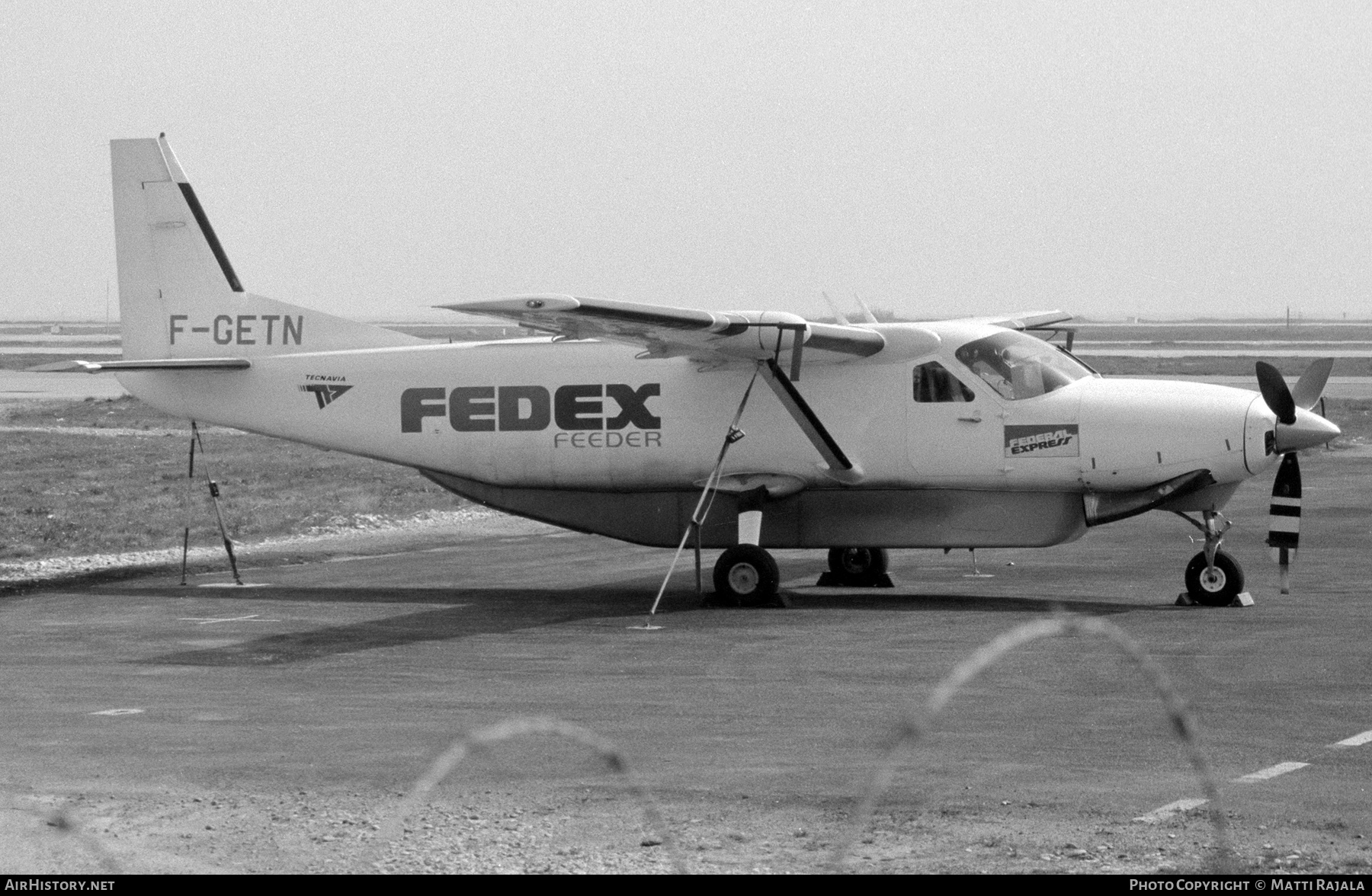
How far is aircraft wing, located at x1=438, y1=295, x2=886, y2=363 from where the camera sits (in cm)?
1498

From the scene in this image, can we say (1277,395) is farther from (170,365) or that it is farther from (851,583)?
(170,365)

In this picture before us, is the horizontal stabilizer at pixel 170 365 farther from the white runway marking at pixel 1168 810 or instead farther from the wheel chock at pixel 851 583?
the white runway marking at pixel 1168 810

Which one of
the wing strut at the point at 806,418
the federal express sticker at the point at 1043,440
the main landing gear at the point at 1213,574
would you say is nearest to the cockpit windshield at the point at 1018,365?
the federal express sticker at the point at 1043,440

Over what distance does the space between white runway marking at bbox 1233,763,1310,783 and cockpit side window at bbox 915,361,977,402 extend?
8.11m

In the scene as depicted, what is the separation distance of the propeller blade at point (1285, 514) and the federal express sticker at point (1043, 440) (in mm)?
1912

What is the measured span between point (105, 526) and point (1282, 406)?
56.0ft

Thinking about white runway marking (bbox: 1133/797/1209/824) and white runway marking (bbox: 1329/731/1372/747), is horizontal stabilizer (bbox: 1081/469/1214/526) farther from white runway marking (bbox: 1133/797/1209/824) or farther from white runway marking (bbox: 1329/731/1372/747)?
white runway marking (bbox: 1133/797/1209/824)

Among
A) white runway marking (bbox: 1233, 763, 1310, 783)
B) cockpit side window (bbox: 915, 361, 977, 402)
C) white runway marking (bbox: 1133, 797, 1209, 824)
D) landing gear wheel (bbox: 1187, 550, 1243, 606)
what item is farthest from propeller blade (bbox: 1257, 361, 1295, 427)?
white runway marking (bbox: 1133, 797, 1209, 824)

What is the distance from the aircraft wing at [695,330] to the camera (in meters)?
15.0

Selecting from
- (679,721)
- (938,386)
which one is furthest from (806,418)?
(679,721)

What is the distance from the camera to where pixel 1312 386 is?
17.2m

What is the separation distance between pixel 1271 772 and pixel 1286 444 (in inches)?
295

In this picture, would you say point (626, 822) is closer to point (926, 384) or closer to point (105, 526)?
point (926, 384)

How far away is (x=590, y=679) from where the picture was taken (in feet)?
41.7
